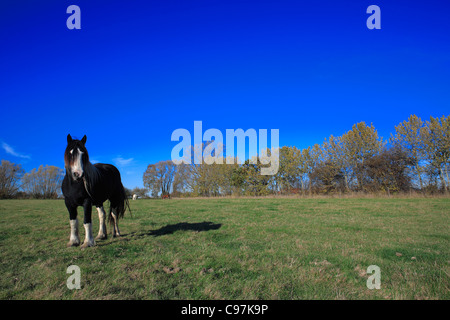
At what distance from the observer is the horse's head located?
5.08 metres

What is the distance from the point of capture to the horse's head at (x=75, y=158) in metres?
5.08

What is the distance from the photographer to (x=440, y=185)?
3138cm

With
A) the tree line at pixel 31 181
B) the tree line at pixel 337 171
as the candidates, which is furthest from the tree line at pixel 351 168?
the tree line at pixel 31 181

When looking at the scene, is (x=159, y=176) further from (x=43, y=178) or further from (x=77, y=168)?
(x=77, y=168)

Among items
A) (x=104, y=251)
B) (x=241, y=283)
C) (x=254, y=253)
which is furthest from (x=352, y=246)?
(x=104, y=251)

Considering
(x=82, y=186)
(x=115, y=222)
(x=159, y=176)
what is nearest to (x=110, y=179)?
(x=115, y=222)

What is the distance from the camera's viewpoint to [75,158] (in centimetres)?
512

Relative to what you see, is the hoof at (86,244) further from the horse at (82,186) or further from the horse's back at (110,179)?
the horse's back at (110,179)

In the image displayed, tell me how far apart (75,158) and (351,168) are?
44555 millimetres

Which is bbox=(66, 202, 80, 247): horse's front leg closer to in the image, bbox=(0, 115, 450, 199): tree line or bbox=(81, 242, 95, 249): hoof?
bbox=(81, 242, 95, 249): hoof

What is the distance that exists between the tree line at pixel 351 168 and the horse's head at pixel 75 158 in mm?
37580

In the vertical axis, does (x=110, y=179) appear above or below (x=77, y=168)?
below
